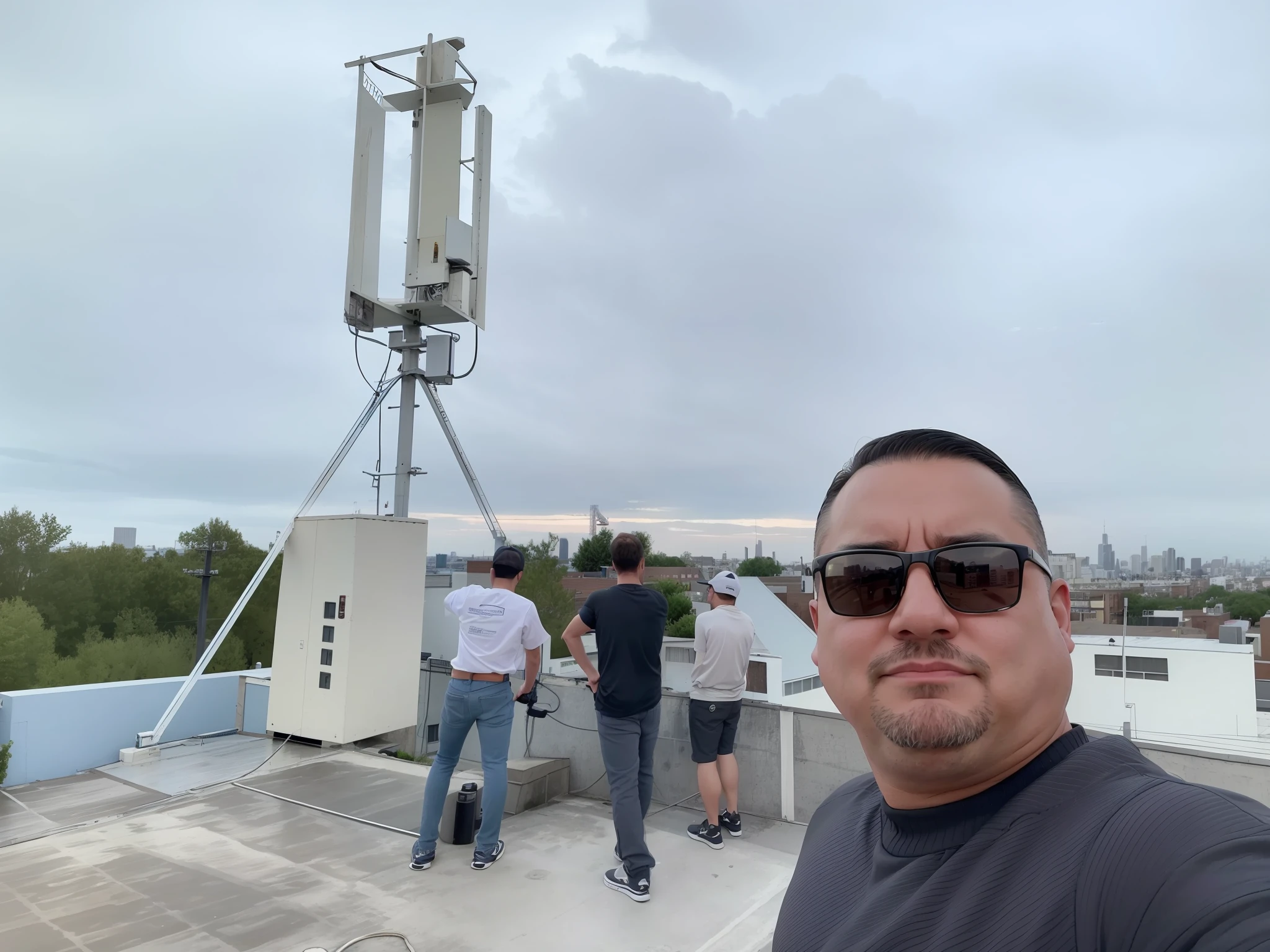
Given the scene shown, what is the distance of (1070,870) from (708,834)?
3755 millimetres

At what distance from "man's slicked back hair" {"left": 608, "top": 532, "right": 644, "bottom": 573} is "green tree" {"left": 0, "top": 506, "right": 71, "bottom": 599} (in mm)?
29191

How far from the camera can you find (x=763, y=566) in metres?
76.9

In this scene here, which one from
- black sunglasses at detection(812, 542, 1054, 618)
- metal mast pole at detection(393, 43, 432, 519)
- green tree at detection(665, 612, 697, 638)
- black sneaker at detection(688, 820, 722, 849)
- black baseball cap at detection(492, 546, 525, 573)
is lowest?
green tree at detection(665, 612, 697, 638)

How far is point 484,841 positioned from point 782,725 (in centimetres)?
188

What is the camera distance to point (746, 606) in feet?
68.8

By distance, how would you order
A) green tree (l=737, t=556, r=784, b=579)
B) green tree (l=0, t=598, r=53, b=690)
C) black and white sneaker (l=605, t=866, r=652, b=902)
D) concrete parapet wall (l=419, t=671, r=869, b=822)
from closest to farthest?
black and white sneaker (l=605, t=866, r=652, b=902) < concrete parapet wall (l=419, t=671, r=869, b=822) < green tree (l=0, t=598, r=53, b=690) < green tree (l=737, t=556, r=784, b=579)

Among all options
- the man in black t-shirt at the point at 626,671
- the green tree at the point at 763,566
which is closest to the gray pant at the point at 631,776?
the man in black t-shirt at the point at 626,671

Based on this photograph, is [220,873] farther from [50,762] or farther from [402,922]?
[50,762]

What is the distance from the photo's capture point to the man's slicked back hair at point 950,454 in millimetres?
923

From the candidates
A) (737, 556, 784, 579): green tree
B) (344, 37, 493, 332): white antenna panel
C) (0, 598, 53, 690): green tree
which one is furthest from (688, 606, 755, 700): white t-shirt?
(737, 556, 784, 579): green tree

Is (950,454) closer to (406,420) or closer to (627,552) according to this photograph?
(627,552)

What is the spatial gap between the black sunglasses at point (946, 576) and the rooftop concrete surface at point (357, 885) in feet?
8.87

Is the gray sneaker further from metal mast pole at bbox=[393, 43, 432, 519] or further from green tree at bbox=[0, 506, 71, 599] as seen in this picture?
green tree at bbox=[0, 506, 71, 599]

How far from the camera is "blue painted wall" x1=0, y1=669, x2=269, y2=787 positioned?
199 inches
